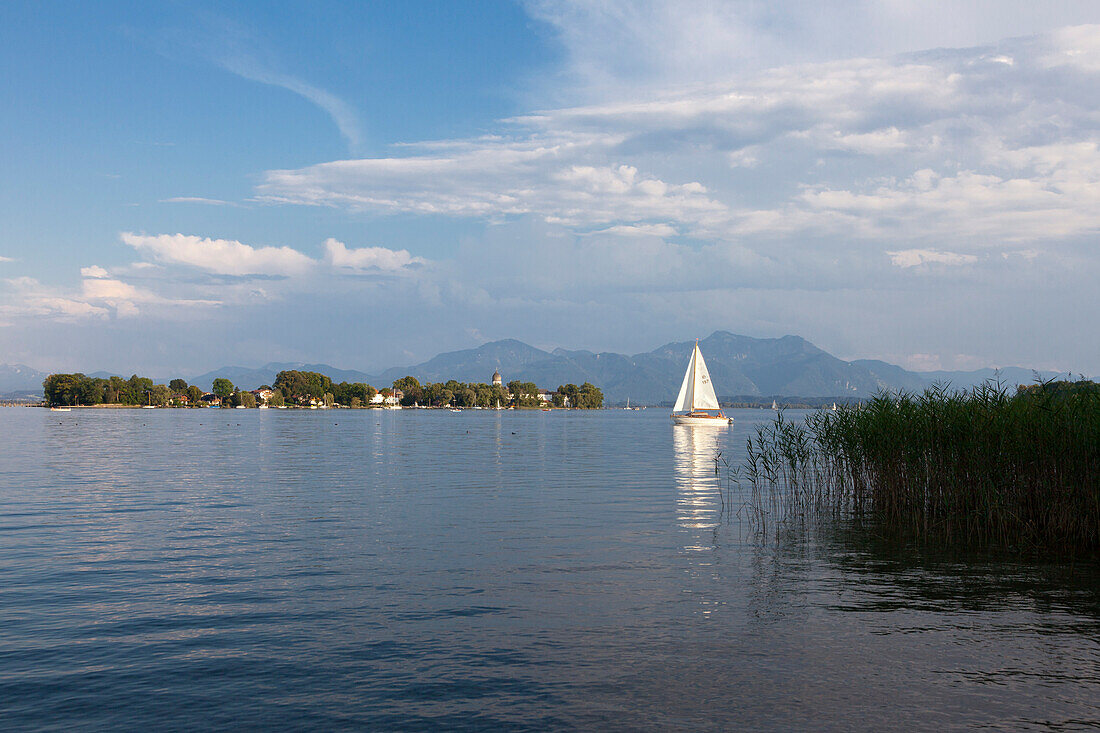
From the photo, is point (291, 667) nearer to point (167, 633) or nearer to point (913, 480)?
point (167, 633)

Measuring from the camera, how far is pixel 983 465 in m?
27.3

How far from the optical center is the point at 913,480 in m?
30.2

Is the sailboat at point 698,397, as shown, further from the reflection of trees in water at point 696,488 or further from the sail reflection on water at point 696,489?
the sail reflection on water at point 696,489

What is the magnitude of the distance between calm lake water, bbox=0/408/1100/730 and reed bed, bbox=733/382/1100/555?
103 inches

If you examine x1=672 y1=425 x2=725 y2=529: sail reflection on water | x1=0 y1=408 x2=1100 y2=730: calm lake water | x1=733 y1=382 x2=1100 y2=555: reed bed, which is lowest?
x1=672 y1=425 x2=725 y2=529: sail reflection on water

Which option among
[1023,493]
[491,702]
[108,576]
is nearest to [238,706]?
[491,702]

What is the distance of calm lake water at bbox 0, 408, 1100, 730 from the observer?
12.9 metres

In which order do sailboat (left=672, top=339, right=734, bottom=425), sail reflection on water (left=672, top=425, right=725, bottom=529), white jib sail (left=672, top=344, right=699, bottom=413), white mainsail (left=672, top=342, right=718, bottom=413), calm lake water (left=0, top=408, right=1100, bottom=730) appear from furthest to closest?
white jib sail (left=672, top=344, right=699, bottom=413), sailboat (left=672, top=339, right=734, bottom=425), white mainsail (left=672, top=342, right=718, bottom=413), sail reflection on water (left=672, top=425, right=725, bottom=529), calm lake water (left=0, top=408, right=1100, bottom=730)

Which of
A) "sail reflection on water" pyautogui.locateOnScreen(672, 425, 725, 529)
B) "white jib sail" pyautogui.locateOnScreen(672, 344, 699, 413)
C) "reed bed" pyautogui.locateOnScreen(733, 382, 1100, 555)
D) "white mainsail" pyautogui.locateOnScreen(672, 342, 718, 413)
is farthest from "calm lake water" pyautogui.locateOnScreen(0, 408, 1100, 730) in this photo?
"white jib sail" pyautogui.locateOnScreen(672, 344, 699, 413)

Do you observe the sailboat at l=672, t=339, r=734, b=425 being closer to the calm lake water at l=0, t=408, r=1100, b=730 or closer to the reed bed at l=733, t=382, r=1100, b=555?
the reed bed at l=733, t=382, r=1100, b=555

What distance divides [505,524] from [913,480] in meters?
16.3

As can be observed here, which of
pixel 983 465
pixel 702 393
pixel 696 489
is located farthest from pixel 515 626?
pixel 702 393

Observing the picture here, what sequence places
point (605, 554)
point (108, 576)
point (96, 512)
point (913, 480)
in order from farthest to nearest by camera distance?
point (96, 512) < point (913, 480) < point (605, 554) < point (108, 576)

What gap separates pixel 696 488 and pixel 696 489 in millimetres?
605
